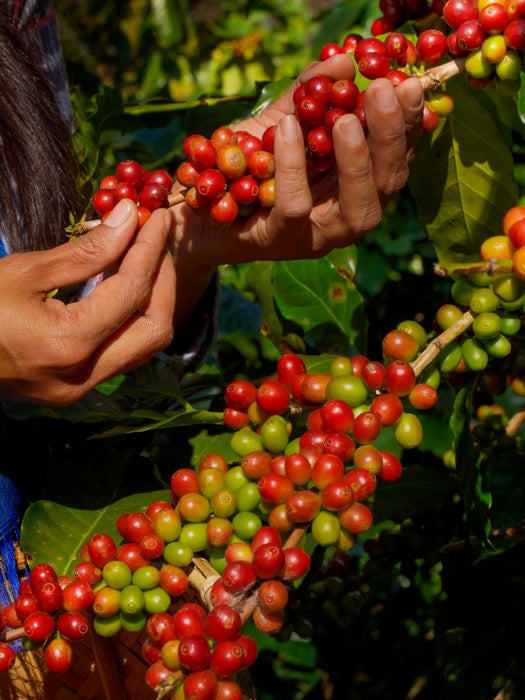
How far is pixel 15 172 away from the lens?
1.26m

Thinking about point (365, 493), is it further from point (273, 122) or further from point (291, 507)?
point (273, 122)

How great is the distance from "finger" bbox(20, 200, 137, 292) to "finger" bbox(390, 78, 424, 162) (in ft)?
1.02

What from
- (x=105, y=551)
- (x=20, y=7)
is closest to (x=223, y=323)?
(x=20, y=7)

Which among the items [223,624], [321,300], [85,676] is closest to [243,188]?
[321,300]

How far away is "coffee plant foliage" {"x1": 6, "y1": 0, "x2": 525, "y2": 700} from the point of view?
1.05 meters

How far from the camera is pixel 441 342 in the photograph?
0.83 metres

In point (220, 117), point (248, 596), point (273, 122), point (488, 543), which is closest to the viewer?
point (248, 596)

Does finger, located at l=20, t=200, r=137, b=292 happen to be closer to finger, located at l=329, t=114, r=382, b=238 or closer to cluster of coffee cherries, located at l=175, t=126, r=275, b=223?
cluster of coffee cherries, located at l=175, t=126, r=275, b=223

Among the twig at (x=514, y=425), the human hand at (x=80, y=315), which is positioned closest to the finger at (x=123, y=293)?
the human hand at (x=80, y=315)

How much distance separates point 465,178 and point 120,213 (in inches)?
15.8

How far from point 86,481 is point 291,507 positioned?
414 mm

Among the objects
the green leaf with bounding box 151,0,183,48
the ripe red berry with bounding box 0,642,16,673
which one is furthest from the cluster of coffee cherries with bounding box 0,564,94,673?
the green leaf with bounding box 151,0,183,48

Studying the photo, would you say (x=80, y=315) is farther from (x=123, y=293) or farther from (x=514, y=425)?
(x=514, y=425)

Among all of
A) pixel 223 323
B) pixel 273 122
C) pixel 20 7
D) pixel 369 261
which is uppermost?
pixel 20 7
